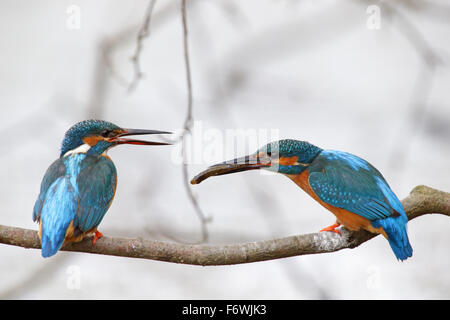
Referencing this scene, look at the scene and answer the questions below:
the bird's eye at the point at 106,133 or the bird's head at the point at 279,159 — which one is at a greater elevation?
the bird's eye at the point at 106,133

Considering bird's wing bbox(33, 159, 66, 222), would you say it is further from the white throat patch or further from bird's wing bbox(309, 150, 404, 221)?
bird's wing bbox(309, 150, 404, 221)

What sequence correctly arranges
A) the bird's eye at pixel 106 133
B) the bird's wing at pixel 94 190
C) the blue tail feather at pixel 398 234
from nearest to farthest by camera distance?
the bird's wing at pixel 94 190 → the blue tail feather at pixel 398 234 → the bird's eye at pixel 106 133

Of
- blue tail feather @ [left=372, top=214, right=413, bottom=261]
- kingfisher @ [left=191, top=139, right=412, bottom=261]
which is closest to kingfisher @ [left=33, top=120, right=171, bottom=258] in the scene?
kingfisher @ [left=191, top=139, right=412, bottom=261]

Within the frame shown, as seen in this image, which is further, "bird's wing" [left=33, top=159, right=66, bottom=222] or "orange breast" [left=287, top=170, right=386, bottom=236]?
"orange breast" [left=287, top=170, right=386, bottom=236]

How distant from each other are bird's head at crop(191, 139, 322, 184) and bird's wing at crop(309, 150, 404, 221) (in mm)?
59

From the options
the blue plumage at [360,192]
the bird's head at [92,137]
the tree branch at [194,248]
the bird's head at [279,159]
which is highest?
the bird's head at [92,137]

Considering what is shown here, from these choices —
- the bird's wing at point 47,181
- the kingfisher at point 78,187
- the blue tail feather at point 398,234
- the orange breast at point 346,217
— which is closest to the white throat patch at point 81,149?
the kingfisher at point 78,187

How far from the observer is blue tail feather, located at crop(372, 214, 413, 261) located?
231 cm

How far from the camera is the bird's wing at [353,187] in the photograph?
2.37 metres

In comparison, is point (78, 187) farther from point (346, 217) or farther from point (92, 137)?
point (346, 217)

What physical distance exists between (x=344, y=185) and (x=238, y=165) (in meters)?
0.53

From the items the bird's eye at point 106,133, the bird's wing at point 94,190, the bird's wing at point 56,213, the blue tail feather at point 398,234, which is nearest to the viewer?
the bird's wing at point 56,213

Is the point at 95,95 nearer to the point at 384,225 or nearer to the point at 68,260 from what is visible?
the point at 68,260

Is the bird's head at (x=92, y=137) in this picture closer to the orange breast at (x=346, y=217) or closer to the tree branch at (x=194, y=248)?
the tree branch at (x=194, y=248)
